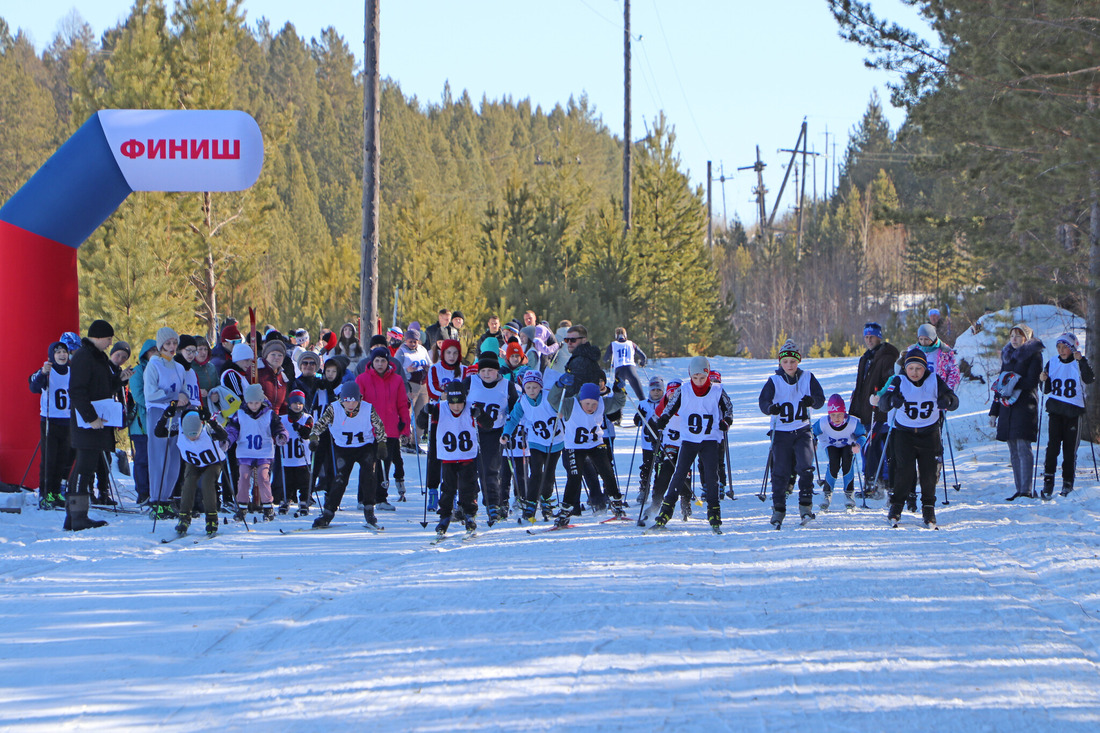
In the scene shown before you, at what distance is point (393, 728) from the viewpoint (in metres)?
4.35

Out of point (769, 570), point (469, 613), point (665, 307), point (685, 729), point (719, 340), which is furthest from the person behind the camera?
point (719, 340)

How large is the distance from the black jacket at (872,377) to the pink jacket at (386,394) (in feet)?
16.8

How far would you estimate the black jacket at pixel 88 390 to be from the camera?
9.03 meters

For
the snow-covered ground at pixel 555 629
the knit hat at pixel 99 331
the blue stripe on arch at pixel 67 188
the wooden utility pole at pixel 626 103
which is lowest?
the snow-covered ground at pixel 555 629

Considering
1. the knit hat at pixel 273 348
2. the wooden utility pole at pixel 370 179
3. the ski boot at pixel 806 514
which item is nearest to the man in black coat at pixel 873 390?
the ski boot at pixel 806 514

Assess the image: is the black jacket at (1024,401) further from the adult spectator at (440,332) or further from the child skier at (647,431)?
the adult spectator at (440,332)

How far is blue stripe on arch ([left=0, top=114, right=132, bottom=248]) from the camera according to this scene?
34.6ft

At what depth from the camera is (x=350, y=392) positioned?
30.5ft

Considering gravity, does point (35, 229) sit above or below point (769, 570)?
above

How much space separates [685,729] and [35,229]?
9245mm

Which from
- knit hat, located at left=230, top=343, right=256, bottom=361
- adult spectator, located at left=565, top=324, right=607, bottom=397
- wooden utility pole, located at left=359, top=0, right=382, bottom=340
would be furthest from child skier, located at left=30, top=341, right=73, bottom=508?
wooden utility pole, located at left=359, top=0, right=382, bottom=340

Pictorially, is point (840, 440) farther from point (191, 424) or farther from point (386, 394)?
point (191, 424)

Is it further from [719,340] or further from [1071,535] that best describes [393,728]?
[719,340]

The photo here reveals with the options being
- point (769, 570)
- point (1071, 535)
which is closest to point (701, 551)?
point (769, 570)
